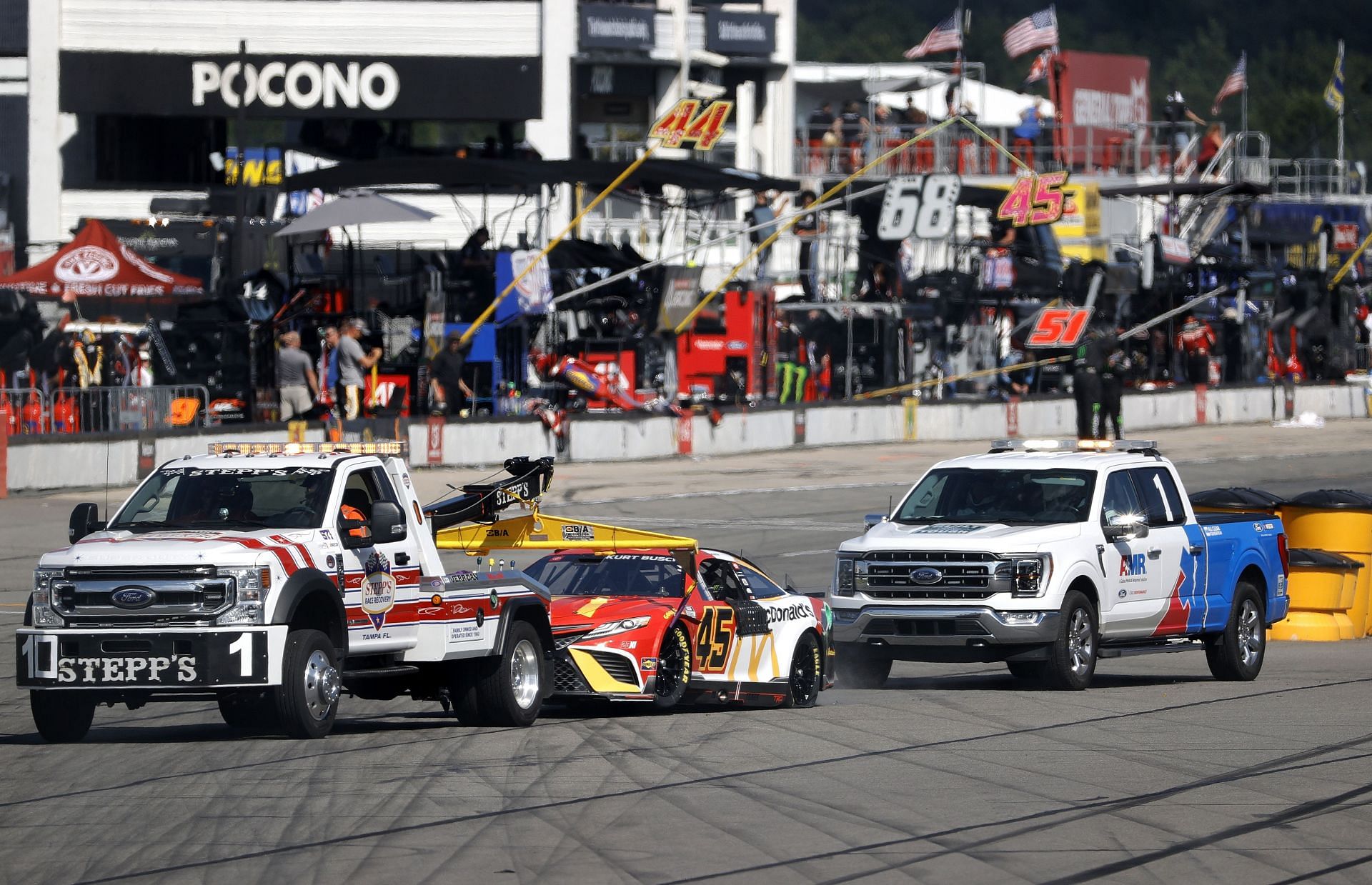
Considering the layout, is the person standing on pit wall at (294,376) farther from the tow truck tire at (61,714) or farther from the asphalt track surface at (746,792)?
the tow truck tire at (61,714)

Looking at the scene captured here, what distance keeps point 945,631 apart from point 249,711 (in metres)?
5.11

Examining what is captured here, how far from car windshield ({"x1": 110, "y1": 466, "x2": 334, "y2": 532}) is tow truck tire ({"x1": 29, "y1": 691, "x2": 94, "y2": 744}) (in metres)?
1.03

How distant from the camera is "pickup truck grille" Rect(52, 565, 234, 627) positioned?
11070mm

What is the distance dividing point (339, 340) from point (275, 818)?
2333 centimetres

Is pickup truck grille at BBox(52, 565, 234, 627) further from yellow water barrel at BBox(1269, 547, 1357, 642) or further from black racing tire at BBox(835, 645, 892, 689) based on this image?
yellow water barrel at BBox(1269, 547, 1357, 642)

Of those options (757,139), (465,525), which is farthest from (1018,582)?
(757,139)

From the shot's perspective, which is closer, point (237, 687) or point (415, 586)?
point (237, 687)

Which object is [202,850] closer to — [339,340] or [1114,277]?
[339,340]

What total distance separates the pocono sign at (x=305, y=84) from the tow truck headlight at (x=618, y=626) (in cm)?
3955

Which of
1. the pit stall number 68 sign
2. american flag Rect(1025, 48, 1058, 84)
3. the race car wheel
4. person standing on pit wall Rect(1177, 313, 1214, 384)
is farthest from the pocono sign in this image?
the race car wheel

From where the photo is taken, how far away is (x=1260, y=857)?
8508mm

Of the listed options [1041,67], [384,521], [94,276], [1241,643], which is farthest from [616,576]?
[1041,67]

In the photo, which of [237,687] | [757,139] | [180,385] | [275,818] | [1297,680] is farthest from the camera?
[757,139]

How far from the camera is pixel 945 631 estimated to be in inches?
574
